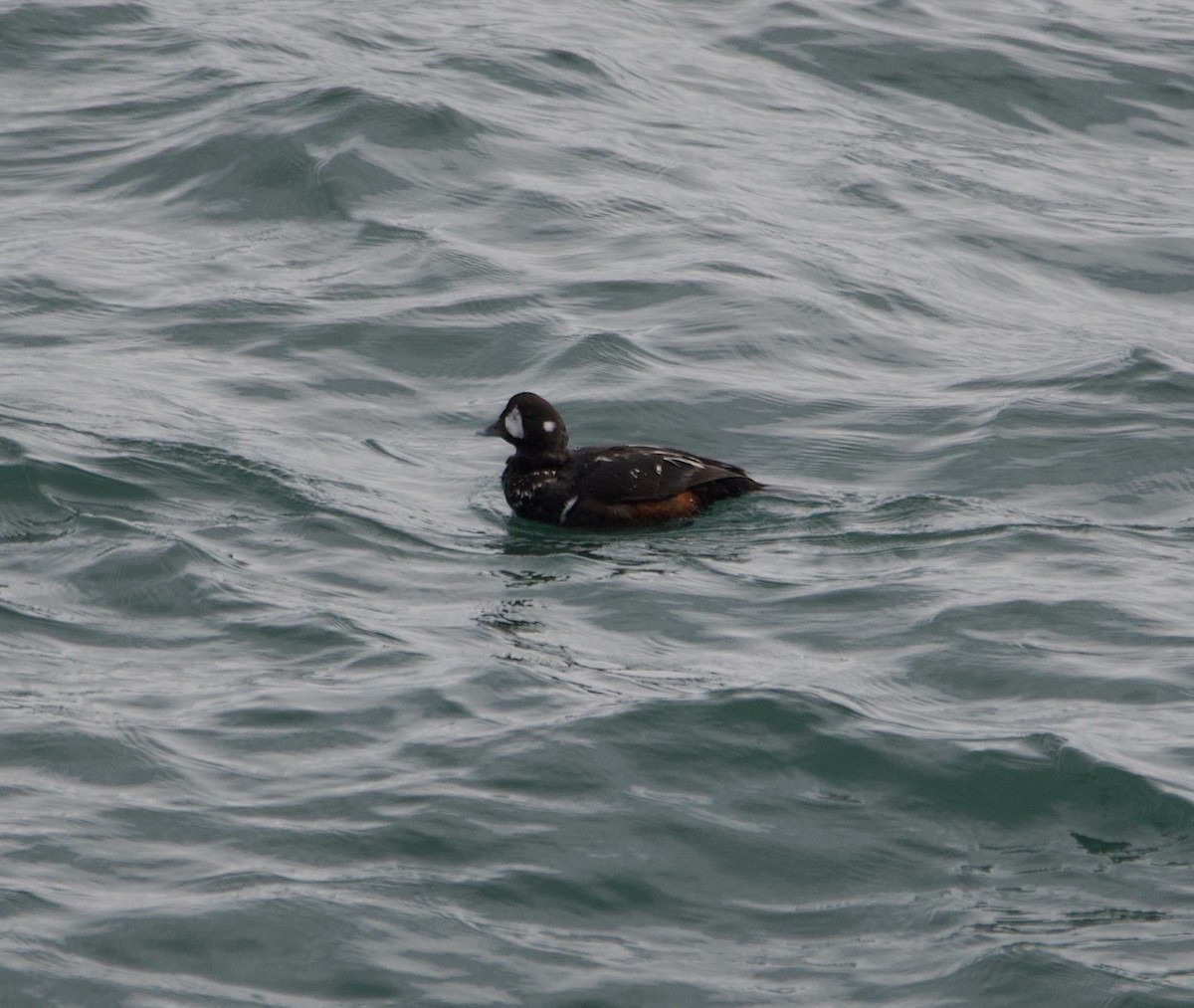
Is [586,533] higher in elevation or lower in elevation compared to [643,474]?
lower

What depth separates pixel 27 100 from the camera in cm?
1680

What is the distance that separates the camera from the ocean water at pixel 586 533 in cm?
585

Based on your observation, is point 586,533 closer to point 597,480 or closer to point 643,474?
point 597,480

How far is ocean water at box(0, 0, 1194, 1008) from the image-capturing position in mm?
5848

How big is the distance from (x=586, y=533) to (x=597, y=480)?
29 centimetres

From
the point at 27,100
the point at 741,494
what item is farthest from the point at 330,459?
the point at 27,100

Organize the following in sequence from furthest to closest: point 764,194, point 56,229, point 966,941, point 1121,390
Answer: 1. point 764,194
2. point 56,229
3. point 1121,390
4. point 966,941

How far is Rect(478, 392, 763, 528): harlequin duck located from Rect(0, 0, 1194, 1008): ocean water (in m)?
0.20

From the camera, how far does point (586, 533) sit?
9.77m

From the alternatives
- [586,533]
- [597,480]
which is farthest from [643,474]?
[586,533]

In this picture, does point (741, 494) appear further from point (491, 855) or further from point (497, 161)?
point (497, 161)

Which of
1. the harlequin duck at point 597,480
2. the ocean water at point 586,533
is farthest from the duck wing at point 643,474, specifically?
the ocean water at point 586,533

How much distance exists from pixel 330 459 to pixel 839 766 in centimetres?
435

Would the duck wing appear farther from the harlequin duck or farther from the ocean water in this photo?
the ocean water
